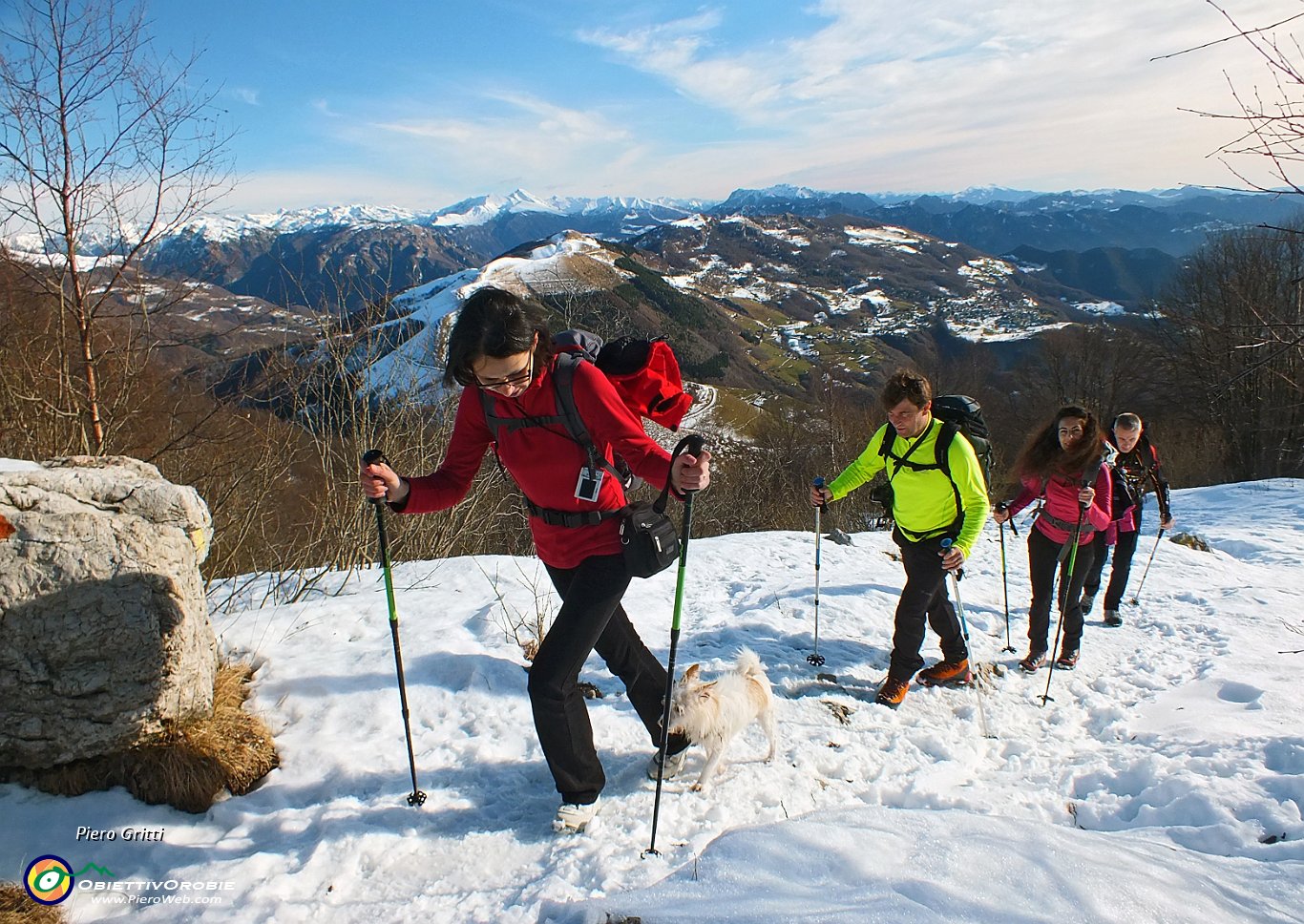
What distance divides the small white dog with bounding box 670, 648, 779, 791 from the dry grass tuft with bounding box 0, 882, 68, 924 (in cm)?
277

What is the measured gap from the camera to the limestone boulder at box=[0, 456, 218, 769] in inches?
122

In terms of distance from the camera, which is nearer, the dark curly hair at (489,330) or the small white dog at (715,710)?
the dark curly hair at (489,330)

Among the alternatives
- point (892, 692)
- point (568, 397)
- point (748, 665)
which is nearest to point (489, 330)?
point (568, 397)

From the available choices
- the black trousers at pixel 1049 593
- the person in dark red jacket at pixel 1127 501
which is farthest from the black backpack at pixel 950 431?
the person in dark red jacket at pixel 1127 501

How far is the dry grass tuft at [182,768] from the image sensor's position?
321 centimetres

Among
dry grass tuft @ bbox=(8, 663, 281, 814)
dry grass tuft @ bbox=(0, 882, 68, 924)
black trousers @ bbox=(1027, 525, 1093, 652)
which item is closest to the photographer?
dry grass tuft @ bbox=(0, 882, 68, 924)

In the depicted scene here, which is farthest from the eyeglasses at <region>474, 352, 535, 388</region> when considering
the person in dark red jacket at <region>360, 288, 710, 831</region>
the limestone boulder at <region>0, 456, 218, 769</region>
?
the limestone boulder at <region>0, 456, 218, 769</region>

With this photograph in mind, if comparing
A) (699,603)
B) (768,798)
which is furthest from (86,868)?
(699,603)

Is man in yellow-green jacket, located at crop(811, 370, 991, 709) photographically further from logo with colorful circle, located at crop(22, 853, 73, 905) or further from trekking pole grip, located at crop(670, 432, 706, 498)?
logo with colorful circle, located at crop(22, 853, 73, 905)

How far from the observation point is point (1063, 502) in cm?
605

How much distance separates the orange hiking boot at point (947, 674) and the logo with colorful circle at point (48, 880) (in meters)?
5.44

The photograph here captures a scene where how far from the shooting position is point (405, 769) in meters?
3.73

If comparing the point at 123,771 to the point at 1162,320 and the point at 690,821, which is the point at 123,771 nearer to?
the point at 690,821

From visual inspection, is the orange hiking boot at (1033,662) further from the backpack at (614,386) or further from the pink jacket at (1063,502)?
the backpack at (614,386)
